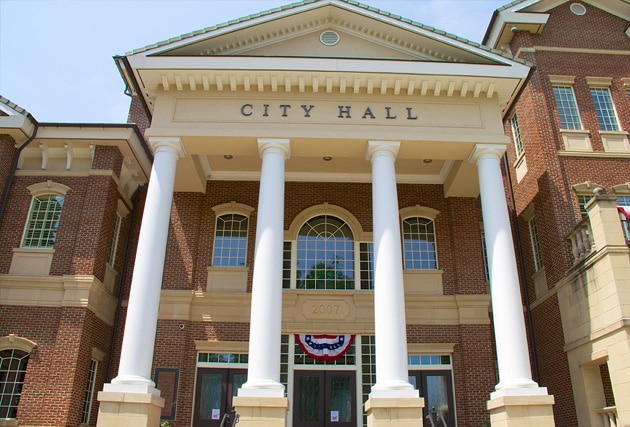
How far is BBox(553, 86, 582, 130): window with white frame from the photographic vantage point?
63.6ft

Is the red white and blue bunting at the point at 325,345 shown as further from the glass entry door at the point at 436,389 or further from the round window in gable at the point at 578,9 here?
A: the round window in gable at the point at 578,9

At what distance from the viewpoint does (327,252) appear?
755 inches

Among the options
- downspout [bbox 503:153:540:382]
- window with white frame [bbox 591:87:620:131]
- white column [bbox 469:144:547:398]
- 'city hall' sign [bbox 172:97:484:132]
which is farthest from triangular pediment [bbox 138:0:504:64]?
downspout [bbox 503:153:540:382]

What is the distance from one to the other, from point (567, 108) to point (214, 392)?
50.9 ft

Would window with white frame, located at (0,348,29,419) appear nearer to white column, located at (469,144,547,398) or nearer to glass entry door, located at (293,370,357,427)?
glass entry door, located at (293,370,357,427)

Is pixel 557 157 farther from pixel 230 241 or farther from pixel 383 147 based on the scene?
pixel 230 241

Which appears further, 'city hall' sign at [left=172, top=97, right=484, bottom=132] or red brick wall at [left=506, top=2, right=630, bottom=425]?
red brick wall at [left=506, top=2, right=630, bottom=425]

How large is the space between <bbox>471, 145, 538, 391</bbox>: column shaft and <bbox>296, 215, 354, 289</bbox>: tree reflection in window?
5524mm

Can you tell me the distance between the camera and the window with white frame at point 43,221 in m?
17.3

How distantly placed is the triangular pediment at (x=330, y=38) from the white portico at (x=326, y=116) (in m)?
0.03

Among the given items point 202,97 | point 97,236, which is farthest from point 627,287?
point 97,236

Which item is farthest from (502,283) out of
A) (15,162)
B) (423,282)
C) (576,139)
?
(15,162)

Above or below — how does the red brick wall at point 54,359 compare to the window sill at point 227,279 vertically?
below

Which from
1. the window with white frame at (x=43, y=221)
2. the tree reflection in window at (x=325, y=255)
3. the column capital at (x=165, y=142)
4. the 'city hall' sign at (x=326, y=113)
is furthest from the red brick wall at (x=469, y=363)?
the window with white frame at (x=43, y=221)
